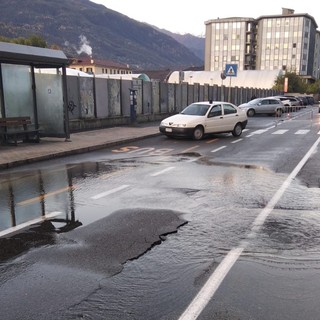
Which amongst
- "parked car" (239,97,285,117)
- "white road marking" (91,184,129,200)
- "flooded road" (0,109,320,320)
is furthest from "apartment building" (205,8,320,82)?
"flooded road" (0,109,320,320)

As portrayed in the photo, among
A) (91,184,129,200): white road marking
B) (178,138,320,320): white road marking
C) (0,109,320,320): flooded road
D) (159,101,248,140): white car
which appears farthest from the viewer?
(159,101,248,140): white car

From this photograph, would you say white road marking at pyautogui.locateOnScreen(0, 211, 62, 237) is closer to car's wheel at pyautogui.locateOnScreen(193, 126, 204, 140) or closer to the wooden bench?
the wooden bench

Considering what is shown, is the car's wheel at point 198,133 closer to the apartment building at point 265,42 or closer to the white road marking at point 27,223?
the white road marking at point 27,223

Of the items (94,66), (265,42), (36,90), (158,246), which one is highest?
(265,42)

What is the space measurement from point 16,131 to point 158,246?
10.8 m

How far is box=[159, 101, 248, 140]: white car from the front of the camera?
667 inches

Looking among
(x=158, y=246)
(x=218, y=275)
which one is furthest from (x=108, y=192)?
(x=218, y=275)

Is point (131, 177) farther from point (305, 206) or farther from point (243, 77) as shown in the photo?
point (243, 77)

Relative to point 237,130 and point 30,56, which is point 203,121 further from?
point 30,56

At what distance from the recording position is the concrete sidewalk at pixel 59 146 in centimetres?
1172

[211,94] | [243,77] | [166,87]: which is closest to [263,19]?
[243,77]

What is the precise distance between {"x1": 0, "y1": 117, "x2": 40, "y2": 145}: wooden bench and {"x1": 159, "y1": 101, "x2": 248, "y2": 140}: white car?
211 inches

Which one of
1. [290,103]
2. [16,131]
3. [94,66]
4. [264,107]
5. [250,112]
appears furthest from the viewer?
[94,66]

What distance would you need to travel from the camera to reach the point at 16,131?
14.5 m
